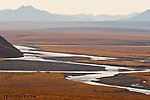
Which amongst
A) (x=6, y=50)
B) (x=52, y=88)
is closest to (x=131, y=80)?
(x=52, y=88)

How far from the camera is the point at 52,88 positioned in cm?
4322

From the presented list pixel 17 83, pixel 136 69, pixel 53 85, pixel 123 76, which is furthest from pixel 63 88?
pixel 136 69

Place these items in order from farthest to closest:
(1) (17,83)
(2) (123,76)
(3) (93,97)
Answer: (2) (123,76) < (1) (17,83) < (3) (93,97)

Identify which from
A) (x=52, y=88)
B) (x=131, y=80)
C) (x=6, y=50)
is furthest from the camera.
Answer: (x=6, y=50)

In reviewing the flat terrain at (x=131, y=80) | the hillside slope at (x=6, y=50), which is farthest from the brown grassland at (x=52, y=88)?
the hillside slope at (x=6, y=50)

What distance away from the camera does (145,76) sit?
5453 cm

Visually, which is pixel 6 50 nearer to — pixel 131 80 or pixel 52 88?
pixel 131 80

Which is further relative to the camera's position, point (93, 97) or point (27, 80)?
point (27, 80)

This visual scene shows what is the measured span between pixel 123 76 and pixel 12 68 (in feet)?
57.2

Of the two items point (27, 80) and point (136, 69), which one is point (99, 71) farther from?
point (27, 80)

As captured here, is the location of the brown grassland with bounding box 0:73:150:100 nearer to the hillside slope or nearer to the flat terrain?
the flat terrain

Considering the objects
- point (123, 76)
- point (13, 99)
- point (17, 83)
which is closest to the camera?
point (13, 99)

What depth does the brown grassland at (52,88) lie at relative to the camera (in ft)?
119

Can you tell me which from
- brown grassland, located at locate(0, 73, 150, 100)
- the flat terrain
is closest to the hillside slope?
brown grassland, located at locate(0, 73, 150, 100)
